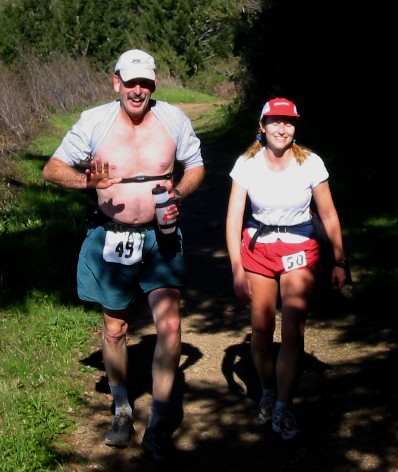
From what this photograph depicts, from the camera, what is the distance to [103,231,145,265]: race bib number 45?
217 inches

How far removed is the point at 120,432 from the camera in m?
5.71

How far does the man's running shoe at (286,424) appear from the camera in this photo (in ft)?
18.1

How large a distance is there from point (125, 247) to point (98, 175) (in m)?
0.48

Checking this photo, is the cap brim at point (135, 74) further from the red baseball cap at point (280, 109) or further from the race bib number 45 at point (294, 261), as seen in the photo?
the race bib number 45 at point (294, 261)

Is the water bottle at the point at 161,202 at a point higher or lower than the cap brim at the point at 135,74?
lower

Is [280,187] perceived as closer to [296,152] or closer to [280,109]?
[296,152]

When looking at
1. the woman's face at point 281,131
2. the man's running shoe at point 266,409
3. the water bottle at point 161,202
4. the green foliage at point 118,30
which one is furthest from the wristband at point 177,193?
the green foliage at point 118,30

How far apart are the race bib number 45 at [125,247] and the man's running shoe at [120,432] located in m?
0.94

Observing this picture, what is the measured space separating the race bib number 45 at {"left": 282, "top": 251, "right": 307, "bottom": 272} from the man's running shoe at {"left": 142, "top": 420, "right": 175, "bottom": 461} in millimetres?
1109

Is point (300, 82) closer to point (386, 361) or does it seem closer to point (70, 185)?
point (386, 361)

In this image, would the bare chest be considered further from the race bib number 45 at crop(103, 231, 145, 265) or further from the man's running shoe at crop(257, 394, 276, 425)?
the man's running shoe at crop(257, 394, 276, 425)

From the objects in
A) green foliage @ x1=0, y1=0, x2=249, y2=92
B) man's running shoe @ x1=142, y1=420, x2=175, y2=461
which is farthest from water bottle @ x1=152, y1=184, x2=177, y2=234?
green foliage @ x1=0, y1=0, x2=249, y2=92

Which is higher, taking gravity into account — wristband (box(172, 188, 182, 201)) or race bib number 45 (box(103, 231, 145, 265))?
wristband (box(172, 188, 182, 201))

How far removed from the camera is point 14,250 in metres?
9.23
